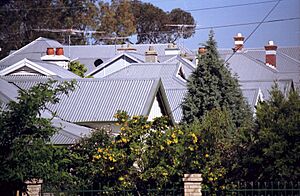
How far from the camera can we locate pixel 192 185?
51.5 feet

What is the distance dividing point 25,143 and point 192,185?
3.74 meters

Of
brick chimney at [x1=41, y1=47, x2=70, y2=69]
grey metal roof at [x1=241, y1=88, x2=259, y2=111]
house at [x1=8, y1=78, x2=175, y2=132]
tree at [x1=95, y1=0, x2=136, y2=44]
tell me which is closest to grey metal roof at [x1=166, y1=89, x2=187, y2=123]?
grey metal roof at [x1=241, y1=88, x2=259, y2=111]

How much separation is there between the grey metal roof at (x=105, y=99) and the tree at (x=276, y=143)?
957cm

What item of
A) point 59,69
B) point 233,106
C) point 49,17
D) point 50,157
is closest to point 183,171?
point 50,157

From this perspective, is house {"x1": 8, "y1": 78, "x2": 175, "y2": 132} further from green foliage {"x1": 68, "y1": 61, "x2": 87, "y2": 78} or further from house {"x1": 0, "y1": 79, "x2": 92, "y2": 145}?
green foliage {"x1": 68, "y1": 61, "x2": 87, "y2": 78}

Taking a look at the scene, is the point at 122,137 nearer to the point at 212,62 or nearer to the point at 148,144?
the point at 148,144

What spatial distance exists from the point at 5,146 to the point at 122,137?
358cm

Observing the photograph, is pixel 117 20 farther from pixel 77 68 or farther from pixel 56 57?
pixel 56 57

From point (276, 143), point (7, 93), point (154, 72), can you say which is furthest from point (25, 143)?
point (154, 72)

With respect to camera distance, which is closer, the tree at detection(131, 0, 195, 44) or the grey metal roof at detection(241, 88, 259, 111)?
the grey metal roof at detection(241, 88, 259, 111)

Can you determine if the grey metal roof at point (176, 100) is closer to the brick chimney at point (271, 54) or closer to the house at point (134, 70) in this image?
the house at point (134, 70)

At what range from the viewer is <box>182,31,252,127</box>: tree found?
25.1m

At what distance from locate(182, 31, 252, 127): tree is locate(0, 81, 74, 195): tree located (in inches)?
418

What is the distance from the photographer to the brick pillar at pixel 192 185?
617 inches
